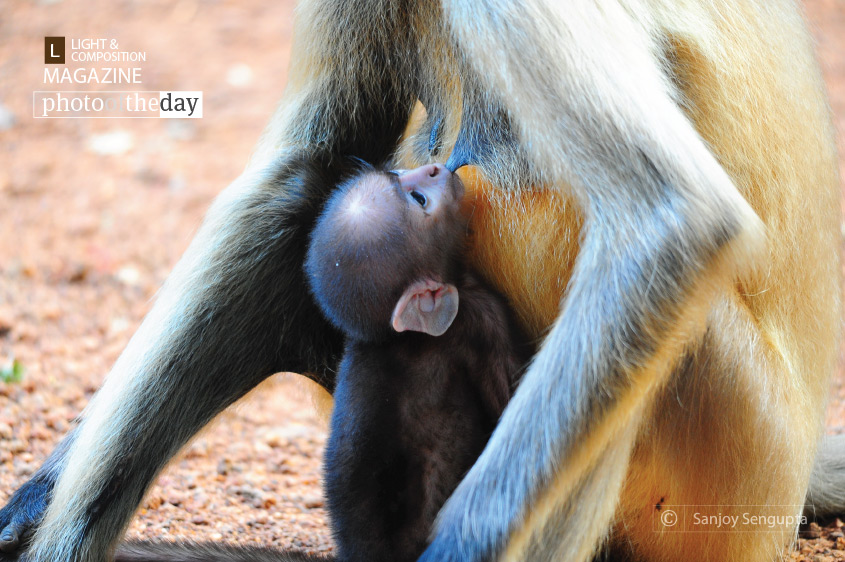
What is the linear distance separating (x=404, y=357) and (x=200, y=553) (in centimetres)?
80

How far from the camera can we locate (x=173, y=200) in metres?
5.80

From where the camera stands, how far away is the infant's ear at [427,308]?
238 centimetres

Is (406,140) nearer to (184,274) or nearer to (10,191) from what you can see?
(184,274)

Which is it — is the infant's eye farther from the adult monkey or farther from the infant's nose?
the adult monkey

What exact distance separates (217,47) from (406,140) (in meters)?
5.04

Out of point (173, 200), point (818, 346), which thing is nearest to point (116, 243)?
point (173, 200)

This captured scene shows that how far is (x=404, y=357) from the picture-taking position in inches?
96.7

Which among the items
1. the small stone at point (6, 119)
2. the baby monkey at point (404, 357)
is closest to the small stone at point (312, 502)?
the baby monkey at point (404, 357)

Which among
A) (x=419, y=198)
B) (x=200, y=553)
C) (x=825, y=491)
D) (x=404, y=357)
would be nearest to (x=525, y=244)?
(x=419, y=198)

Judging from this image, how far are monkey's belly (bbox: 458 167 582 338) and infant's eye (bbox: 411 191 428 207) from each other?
0.14 m

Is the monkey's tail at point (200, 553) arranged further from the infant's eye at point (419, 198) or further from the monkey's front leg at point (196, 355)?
the infant's eye at point (419, 198)

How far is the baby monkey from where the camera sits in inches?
91.4

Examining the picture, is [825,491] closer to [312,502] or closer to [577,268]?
[577,268]

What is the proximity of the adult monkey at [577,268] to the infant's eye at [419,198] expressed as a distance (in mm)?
147
